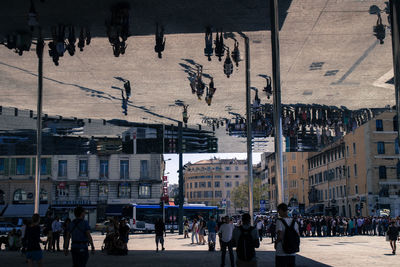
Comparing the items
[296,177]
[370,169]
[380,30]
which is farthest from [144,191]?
[380,30]

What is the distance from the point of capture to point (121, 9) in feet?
54.3

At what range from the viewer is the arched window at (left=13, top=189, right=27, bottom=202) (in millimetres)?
70688

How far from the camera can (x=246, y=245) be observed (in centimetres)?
997

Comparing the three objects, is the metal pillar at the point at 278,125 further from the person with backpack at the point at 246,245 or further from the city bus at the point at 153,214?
the city bus at the point at 153,214

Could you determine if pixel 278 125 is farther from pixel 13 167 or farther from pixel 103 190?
pixel 13 167

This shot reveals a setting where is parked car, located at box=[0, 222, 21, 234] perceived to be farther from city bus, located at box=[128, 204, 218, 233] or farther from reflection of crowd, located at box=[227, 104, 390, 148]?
reflection of crowd, located at box=[227, 104, 390, 148]

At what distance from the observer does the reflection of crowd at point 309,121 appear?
33.0 m

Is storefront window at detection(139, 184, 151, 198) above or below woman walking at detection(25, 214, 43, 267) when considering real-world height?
above

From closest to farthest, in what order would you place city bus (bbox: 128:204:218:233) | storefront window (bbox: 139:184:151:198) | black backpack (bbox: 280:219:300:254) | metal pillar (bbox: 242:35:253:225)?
black backpack (bbox: 280:219:300:254), metal pillar (bbox: 242:35:253:225), city bus (bbox: 128:204:218:233), storefront window (bbox: 139:184:151:198)

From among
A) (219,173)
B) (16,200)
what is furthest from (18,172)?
(219,173)

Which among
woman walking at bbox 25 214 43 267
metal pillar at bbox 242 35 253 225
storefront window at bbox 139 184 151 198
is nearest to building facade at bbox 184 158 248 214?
storefront window at bbox 139 184 151 198

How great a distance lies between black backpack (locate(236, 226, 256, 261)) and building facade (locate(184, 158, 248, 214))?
166941 millimetres

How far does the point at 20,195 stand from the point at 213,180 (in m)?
112

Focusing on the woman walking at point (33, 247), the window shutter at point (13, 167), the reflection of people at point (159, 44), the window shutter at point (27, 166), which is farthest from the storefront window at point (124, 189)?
the woman walking at point (33, 247)
